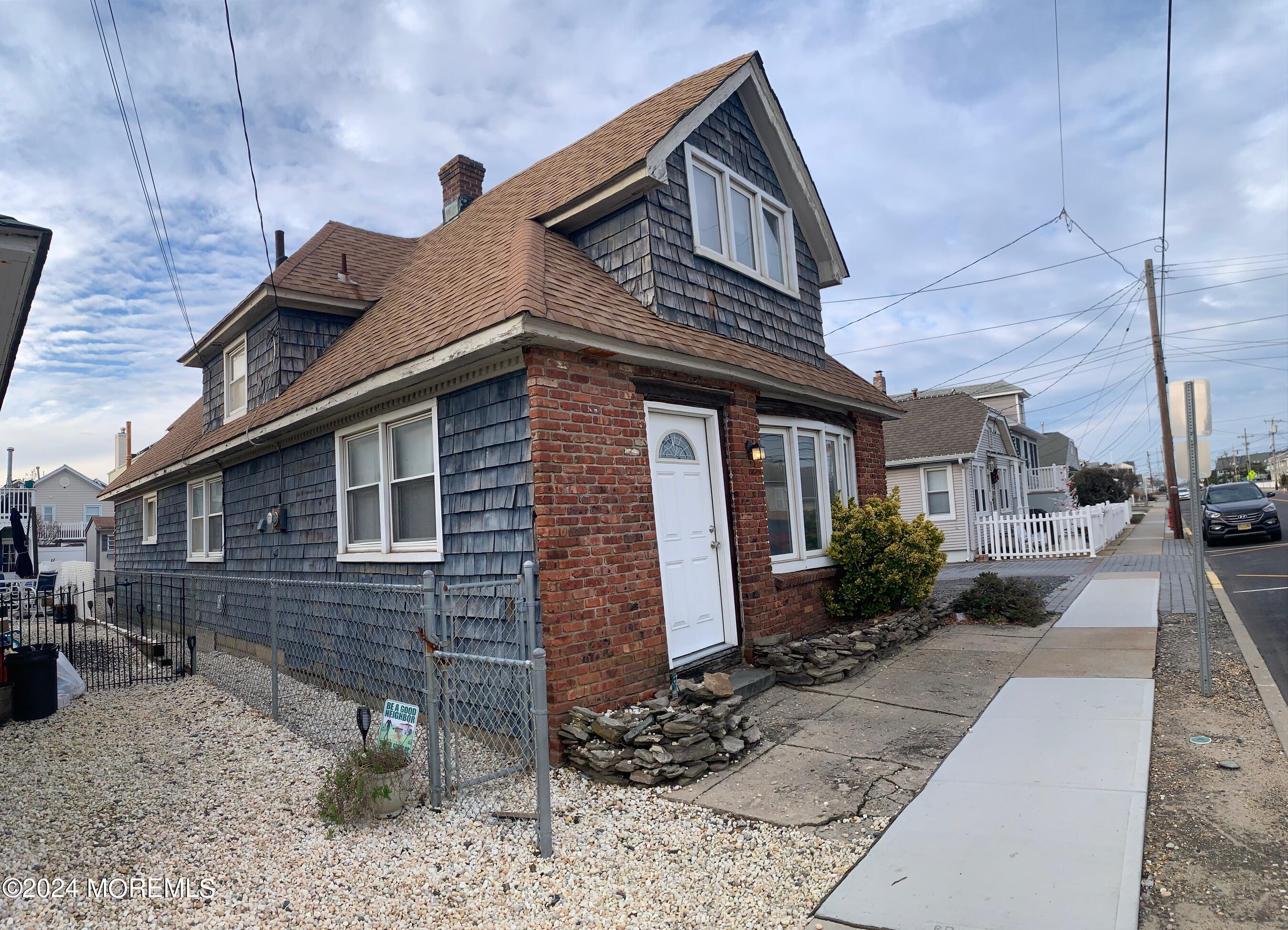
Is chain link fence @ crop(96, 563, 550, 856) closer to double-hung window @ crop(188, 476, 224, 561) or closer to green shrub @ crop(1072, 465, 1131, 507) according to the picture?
double-hung window @ crop(188, 476, 224, 561)

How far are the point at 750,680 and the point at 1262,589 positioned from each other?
10431 millimetres

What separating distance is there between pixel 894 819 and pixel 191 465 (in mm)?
11058

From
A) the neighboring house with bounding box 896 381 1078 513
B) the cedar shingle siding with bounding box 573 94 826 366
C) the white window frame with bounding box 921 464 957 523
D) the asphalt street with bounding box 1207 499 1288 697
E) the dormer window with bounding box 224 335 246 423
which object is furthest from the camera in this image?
the neighboring house with bounding box 896 381 1078 513

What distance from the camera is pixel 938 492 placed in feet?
69.7

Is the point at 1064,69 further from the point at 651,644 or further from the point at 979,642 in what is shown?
the point at 651,644

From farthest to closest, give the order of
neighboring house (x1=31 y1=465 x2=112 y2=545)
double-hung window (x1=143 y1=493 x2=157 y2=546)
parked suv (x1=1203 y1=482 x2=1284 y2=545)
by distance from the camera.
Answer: neighboring house (x1=31 y1=465 x2=112 y2=545), parked suv (x1=1203 y1=482 x2=1284 y2=545), double-hung window (x1=143 y1=493 x2=157 y2=546)

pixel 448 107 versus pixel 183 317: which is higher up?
pixel 448 107

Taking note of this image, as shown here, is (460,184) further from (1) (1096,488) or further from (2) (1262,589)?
(1) (1096,488)

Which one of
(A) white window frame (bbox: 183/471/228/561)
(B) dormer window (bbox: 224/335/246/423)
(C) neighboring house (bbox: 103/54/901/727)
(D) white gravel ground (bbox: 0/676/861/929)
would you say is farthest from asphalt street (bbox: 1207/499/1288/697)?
(A) white window frame (bbox: 183/471/228/561)

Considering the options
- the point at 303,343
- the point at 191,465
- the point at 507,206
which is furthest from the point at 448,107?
the point at 191,465

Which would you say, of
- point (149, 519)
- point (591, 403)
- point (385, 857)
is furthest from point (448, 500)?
point (149, 519)

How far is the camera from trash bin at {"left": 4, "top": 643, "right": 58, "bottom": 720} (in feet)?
23.4

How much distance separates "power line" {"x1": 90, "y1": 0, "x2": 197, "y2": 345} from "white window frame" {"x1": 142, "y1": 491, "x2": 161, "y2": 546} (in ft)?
15.3

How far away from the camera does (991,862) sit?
3.58m
